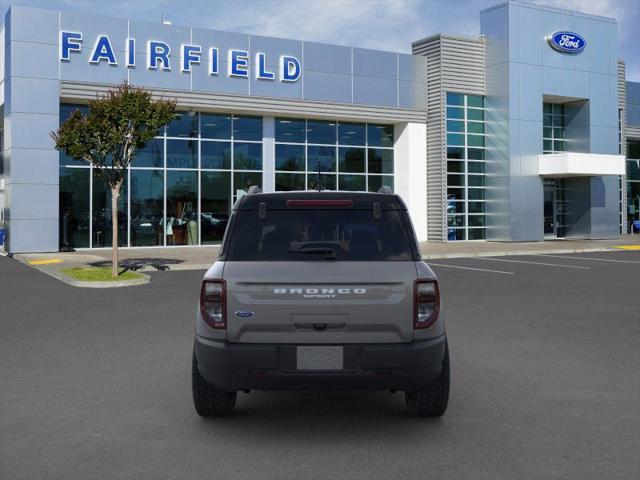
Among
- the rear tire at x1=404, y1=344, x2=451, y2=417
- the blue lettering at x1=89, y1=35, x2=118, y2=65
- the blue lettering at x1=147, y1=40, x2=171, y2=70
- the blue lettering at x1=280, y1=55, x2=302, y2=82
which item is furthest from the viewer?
the blue lettering at x1=280, y1=55, x2=302, y2=82

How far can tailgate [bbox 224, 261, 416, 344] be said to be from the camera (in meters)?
4.52

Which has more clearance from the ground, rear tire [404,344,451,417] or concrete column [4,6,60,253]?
concrete column [4,6,60,253]

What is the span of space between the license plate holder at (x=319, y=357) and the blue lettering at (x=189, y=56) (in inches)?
873

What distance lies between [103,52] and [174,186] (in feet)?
17.5

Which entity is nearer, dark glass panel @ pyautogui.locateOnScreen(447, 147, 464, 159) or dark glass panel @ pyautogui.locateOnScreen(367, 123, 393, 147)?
dark glass panel @ pyautogui.locateOnScreen(447, 147, 464, 159)

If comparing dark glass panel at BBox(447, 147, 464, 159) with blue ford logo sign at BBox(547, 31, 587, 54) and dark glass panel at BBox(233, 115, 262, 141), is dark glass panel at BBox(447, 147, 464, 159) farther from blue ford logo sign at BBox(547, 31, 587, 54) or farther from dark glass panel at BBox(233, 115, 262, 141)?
dark glass panel at BBox(233, 115, 262, 141)

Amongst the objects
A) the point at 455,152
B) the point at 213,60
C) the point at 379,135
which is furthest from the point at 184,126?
the point at 455,152

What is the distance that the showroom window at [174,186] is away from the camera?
80.4 feet

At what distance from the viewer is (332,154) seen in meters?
29.5

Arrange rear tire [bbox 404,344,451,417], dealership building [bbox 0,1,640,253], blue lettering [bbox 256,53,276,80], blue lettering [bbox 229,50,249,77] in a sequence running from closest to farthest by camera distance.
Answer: rear tire [bbox 404,344,451,417] → dealership building [bbox 0,1,640,253] → blue lettering [bbox 229,50,249,77] → blue lettering [bbox 256,53,276,80]

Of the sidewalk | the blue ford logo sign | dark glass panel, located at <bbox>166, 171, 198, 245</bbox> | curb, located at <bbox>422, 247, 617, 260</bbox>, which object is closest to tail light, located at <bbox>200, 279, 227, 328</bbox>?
the sidewalk

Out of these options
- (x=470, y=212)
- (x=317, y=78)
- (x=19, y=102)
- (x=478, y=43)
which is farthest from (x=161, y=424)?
(x=478, y=43)

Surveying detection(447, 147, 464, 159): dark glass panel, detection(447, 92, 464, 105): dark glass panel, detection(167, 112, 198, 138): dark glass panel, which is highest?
detection(447, 92, 464, 105): dark glass panel

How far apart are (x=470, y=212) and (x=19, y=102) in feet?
60.6
